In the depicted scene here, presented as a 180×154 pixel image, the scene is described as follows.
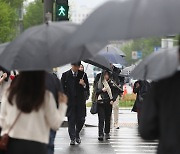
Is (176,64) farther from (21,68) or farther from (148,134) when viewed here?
(21,68)

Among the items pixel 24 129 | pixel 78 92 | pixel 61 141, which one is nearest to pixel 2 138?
pixel 24 129

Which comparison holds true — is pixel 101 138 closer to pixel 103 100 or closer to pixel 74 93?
pixel 103 100

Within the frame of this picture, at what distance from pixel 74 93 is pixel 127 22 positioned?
25.2 feet

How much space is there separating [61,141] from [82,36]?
886 cm

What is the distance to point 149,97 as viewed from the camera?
4980mm

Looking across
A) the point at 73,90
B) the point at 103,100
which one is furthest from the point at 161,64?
the point at 103,100

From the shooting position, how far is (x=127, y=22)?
5.18 meters

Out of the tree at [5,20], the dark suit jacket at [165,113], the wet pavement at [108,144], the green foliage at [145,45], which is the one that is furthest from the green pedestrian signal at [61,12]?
the green foliage at [145,45]

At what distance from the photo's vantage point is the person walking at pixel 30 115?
5633mm

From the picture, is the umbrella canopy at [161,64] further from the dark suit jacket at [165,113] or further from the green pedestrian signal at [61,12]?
the green pedestrian signal at [61,12]

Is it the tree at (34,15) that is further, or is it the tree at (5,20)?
the tree at (34,15)

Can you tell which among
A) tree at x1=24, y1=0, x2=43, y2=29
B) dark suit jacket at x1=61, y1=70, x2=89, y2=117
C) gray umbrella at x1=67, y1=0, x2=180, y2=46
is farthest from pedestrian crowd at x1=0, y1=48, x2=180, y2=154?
tree at x1=24, y1=0, x2=43, y2=29

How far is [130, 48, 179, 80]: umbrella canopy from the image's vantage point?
197 inches

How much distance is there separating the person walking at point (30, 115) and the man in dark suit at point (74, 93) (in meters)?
6.80
